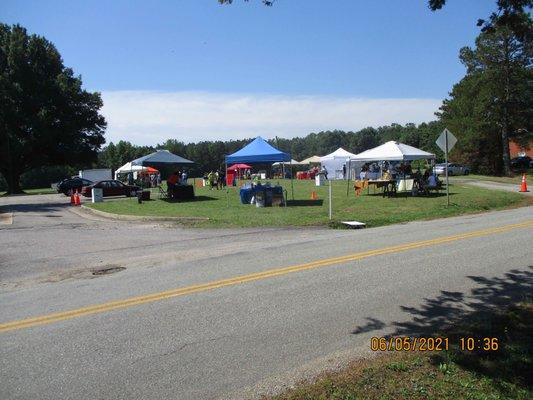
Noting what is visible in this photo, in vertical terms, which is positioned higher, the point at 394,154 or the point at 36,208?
the point at 394,154

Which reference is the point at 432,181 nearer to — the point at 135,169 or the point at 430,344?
the point at 430,344

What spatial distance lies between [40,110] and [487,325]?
46468mm

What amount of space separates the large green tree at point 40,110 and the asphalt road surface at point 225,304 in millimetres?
36517

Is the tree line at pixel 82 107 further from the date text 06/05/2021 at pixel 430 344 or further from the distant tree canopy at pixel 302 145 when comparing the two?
the date text 06/05/2021 at pixel 430 344

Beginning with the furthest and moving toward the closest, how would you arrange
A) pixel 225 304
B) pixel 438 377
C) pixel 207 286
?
pixel 207 286 < pixel 225 304 < pixel 438 377

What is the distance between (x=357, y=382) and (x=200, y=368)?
140 cm

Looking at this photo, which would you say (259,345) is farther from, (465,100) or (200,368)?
(465,100)

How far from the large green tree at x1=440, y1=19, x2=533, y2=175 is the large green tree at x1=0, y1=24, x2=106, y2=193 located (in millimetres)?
38152

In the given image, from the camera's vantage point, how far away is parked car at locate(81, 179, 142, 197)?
3328cm

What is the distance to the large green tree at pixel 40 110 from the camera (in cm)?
4334

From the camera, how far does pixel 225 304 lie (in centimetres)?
616

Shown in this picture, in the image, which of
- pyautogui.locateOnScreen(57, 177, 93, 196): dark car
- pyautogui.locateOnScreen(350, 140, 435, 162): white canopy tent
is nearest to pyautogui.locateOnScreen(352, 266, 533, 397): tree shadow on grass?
pyautogui.locateOnScreen(350, 140, 435, 162): white canopy tent

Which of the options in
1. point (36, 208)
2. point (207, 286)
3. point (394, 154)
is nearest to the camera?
point (207, 286)

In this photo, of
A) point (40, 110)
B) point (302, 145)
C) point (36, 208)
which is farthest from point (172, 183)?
point (302, 145)
